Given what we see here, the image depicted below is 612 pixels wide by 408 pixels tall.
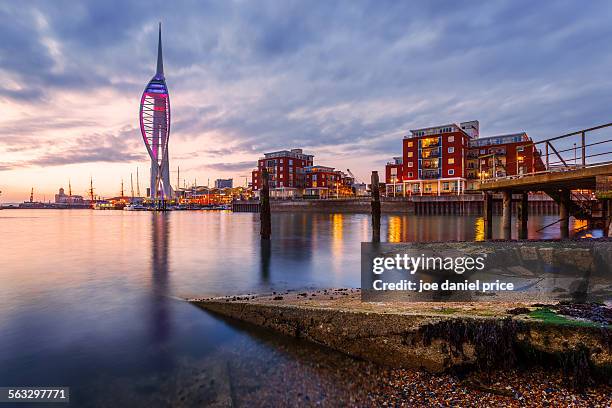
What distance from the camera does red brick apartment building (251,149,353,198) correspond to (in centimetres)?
12219

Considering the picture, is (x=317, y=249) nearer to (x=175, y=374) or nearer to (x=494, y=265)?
(x=494, y=265)

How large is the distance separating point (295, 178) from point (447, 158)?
58.6 metres

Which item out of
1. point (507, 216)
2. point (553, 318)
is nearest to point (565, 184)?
point (507, 216)

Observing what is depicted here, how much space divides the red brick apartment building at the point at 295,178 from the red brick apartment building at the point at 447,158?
39.1 meters

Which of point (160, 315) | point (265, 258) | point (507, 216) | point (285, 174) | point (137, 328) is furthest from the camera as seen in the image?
point (285, 174)

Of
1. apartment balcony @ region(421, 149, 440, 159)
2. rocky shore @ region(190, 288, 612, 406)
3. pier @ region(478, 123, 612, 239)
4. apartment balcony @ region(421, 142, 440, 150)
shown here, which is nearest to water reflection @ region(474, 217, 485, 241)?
pier @ region(478, 123, 612, 239)

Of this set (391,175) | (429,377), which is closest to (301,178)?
(391,175)

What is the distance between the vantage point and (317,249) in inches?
965

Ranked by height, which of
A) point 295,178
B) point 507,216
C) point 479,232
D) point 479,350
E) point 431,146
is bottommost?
point 479,232

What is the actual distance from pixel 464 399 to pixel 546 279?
537 centimetres

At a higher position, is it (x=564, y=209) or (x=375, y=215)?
(x=564, y=209)

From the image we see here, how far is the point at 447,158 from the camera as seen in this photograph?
79.6 m

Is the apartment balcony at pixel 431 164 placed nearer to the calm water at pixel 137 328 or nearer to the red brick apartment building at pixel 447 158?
the red brick apartment building at pixel 447 158

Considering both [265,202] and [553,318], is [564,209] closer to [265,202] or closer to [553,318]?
[265,202]
